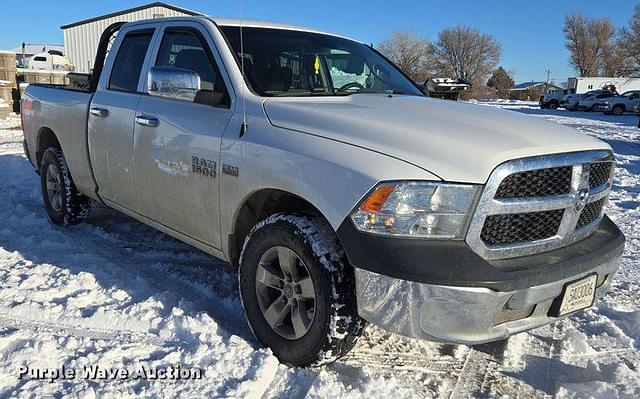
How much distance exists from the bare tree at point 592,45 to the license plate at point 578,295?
3530 inches

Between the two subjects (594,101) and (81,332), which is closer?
(81,332)

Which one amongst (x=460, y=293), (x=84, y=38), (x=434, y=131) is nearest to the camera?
(x=460, y=293)

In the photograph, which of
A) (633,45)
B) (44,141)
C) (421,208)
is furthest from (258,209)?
(633,45)

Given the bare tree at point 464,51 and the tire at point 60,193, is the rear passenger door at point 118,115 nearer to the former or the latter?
the tire at point 60,193

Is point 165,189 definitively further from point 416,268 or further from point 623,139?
point 623,139

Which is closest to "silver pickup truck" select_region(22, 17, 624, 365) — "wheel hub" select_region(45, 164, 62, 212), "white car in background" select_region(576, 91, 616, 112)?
"wheel hub" select_region(45, 164, 62, 212)

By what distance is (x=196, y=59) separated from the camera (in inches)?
145

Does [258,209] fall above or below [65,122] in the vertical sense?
below

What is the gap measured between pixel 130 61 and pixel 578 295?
3.63 m

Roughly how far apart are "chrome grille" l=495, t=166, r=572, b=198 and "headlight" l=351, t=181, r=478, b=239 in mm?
190

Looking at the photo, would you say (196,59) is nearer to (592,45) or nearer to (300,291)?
(300,291)

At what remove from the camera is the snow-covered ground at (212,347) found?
268cm

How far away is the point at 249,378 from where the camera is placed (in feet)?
8.87

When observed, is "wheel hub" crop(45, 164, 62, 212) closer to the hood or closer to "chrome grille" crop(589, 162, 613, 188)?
the hood
